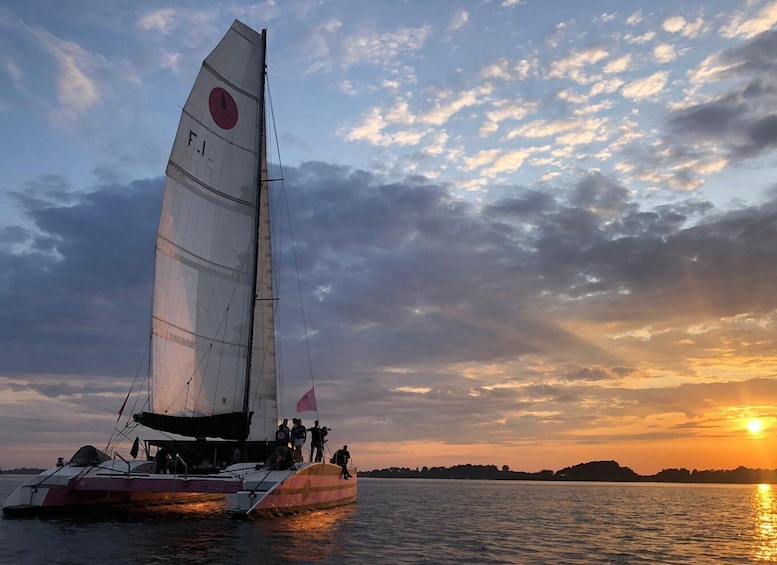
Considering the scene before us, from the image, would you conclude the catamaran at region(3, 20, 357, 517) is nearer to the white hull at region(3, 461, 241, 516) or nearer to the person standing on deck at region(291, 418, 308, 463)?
the white hull at region(3, 461, 241, 516)

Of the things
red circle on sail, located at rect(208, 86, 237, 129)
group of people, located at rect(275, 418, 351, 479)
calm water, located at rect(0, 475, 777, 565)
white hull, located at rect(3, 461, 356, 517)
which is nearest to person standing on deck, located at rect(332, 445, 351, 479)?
group of people, located at rect(275, 418, 351, 479)

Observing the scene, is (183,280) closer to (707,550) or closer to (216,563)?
(216,563)

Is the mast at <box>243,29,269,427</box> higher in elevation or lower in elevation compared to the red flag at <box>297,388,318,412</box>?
higher

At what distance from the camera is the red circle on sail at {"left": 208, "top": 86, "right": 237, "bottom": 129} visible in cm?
2900

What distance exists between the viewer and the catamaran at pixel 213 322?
2439 centimetres

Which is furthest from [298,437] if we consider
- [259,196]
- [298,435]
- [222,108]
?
[222,108]

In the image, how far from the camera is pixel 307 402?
92.6ft

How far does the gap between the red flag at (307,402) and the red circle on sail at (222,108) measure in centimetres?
1185

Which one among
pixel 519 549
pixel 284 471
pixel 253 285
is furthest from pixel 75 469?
pixel 519 549

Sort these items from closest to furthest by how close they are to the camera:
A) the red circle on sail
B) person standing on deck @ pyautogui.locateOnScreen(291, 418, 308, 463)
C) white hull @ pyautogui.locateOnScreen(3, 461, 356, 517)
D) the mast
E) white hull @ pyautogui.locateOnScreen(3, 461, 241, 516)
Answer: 1. white hull @ pyautogui.locateOnScreen(3, 461, 356, 517)
2. white hull @ pyautogui.locateOnScreen(3, 461, 241, 516)
3. person standing on deck @ pyautogui.locateOnScreen(291, 418, 308, 463)
4. the mast
5. the red circle on sail

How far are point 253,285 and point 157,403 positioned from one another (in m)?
5.89

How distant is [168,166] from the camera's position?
27688 mm

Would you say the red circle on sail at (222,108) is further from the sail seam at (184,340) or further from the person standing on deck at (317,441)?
the person standing on deck at (317,441)

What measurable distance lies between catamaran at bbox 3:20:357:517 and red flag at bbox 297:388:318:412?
1.83 m
